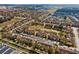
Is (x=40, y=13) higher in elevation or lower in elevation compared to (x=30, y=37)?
higher

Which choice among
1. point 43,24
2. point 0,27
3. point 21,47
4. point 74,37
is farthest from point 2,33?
point 74,37

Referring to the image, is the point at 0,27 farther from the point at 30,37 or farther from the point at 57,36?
the point at 57,36

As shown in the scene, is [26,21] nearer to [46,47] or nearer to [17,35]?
[17,35]

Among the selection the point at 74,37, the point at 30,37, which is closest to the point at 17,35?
the point at 30,37
